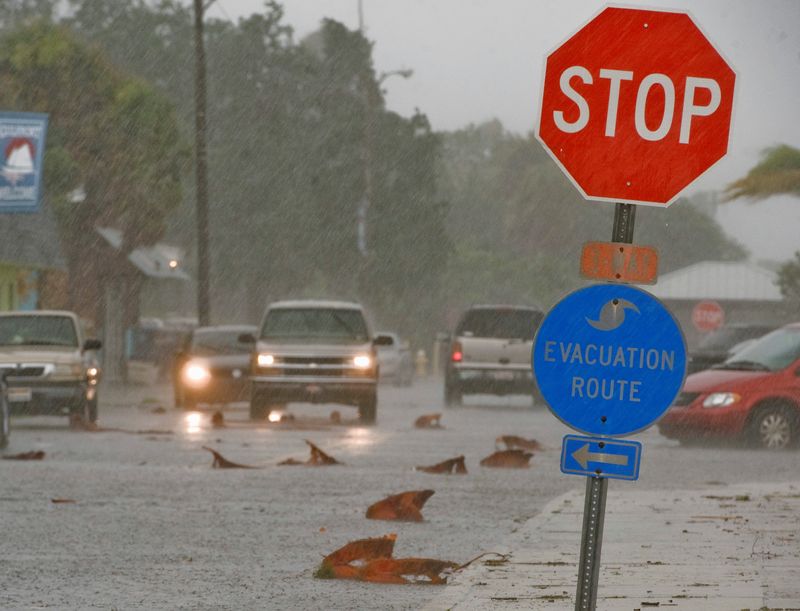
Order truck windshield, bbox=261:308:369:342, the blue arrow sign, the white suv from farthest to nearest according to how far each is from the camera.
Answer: the white suv
truck windshield, bbox=261:308:369:342
the blue arrow sign

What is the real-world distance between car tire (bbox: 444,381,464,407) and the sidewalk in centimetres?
2110

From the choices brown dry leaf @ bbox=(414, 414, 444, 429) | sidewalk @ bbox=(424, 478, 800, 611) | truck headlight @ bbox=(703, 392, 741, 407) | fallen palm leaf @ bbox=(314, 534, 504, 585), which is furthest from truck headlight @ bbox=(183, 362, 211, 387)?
fallen palm leaf @ bbox=(314, 534, 504, 585)

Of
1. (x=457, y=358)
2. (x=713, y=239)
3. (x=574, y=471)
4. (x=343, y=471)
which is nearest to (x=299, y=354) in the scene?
(x=457, y=358)

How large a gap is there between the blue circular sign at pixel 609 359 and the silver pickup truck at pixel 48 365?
64.5ft

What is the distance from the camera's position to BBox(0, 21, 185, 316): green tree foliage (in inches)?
1818

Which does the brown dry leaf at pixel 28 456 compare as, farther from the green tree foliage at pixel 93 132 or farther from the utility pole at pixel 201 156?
the green tree foliage at pixel 93 132

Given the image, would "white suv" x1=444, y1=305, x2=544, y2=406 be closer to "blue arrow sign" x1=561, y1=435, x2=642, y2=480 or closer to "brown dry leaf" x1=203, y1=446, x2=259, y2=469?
"brown dry leaf" x1=203, y1=446, x2=259, y2=469

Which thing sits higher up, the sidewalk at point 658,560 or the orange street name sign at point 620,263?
the orange street name sign at point 620,263

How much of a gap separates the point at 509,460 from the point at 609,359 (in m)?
12.4

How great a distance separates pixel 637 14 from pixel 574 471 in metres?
1.67

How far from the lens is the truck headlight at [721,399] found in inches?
901

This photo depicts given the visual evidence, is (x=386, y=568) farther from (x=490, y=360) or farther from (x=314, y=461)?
(x=490, y=360)

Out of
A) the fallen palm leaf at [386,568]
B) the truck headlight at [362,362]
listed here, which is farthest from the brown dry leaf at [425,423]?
the fallen palm leaf at [386,568]

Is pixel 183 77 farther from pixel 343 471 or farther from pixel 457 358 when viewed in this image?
pixel 343 471
